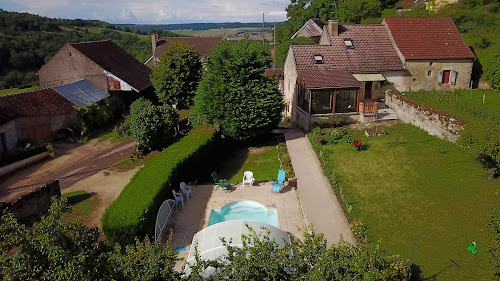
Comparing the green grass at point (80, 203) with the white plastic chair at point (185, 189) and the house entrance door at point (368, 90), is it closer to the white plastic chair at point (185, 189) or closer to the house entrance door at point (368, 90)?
the white plastic chair at point (185, 189)

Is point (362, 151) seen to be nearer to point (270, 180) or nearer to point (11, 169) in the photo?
point (270, 180)

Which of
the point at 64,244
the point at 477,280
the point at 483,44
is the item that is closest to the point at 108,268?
the point at 64,244

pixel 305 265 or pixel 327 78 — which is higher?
pixel 327 78

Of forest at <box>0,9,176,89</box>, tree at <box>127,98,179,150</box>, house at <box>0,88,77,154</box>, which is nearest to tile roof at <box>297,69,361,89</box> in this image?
tree at <box>127,98,179,150</box>

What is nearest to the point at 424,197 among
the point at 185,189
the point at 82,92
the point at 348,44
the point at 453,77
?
the point at 185,189

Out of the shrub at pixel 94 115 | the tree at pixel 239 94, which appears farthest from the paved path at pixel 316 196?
the shrub at pixel 94 115

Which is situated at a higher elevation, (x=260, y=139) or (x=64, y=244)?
(x=64, y=244)

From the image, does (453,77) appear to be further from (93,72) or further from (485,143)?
(93,72)
